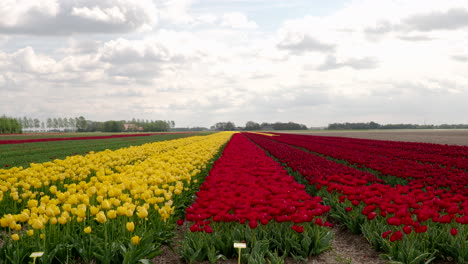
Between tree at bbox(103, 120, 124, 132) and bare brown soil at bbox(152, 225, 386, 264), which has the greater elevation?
tree at bbox(103, 120, 124, 132)

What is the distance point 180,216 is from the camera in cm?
735

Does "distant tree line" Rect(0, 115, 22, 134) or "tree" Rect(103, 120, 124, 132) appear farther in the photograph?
"tree" Rect(103, 120, 124, 132)

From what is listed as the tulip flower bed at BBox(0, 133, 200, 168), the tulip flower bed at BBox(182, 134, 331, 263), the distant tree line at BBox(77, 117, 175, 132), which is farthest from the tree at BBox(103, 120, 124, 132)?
the tulip flower bed at BBox(182, 134, 331, 263)

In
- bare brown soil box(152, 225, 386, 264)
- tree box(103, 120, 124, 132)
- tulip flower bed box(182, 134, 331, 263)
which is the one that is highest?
tree box(103, 120, 124, 132)

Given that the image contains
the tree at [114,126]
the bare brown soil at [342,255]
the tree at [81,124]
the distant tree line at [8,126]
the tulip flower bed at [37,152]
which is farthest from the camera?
the tree at [81,124]

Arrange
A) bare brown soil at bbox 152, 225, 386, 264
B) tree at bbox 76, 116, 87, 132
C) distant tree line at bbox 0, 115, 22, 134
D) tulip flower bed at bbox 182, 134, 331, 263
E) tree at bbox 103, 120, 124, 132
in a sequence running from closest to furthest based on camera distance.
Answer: tulip flower bed at bbox 182, 134, 331, 263 → bare brown soil at bbox 152, 225, 386, 264 → distant tree line at bbox 0, 115, 22, 134 → tree at bbox 103, 120, 124, 132 → tree at bbox 76, 116, 87, 132

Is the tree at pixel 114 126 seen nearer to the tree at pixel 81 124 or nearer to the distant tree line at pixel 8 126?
the tree at pixel 81 124

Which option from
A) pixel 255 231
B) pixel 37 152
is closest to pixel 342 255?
pixel 255 231

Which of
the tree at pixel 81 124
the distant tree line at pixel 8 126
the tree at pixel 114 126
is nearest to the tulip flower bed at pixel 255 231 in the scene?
the distant tree line at pixel 8 126

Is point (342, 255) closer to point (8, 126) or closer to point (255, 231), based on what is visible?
point (255, 231)

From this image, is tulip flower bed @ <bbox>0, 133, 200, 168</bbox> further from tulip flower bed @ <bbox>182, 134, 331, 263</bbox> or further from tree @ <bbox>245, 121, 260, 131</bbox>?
tree @ <bbox>245, 121, 260, 131</bbox>

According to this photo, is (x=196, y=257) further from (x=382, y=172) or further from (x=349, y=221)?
(x=382, y=172)

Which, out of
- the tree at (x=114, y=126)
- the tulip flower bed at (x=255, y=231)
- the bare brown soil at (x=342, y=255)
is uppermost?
the tree at (x=114, y=126)

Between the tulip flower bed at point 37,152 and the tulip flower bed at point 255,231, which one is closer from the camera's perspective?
the tulip flower bed at point 255,231
